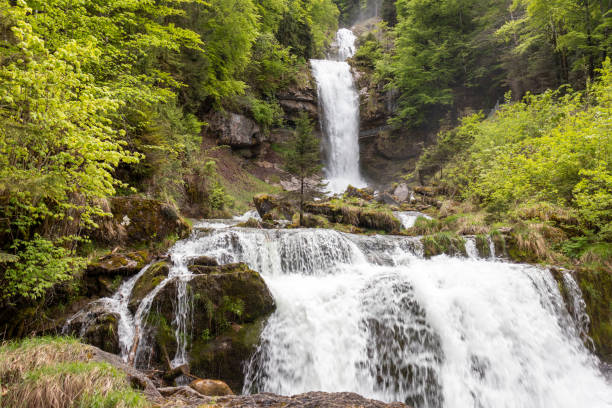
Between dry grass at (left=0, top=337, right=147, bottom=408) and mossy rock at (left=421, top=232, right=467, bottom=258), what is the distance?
8.29 metres

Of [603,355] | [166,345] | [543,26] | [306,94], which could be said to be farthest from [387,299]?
[306,94]

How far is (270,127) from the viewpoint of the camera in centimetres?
2336

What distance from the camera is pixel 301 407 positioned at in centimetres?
259

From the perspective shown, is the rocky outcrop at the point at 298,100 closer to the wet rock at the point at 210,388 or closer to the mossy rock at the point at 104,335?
the mossy rock at the point at 104,335

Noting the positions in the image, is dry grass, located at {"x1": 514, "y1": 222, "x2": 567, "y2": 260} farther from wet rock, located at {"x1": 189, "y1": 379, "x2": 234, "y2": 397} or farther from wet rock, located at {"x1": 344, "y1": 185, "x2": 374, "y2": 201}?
wet rock, located at {"x1": 344, "y1": 185, "x2": 374, "y2": 201}

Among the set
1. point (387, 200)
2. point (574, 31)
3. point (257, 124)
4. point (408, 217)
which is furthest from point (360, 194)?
point (574, 31)

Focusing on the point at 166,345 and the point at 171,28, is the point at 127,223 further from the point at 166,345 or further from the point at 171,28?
the point at 171,28

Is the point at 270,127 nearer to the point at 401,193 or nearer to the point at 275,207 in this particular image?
the point at 401,193

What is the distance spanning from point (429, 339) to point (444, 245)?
14.1 ft

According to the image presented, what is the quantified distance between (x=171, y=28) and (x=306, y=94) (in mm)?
14689

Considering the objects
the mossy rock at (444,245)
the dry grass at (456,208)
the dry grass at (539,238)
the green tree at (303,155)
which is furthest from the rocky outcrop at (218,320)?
the dry grass at (456,208)

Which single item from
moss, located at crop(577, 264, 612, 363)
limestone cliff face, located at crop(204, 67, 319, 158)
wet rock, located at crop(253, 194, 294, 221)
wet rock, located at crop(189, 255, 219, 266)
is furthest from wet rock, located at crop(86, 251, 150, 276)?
limestone cliff face, located at crop(204, 67, 319, 158)

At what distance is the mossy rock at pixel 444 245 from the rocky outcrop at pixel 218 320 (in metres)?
5.64

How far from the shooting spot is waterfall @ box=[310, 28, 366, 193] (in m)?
23.8
